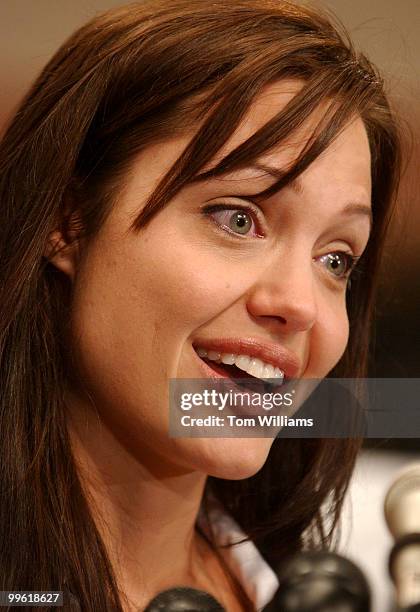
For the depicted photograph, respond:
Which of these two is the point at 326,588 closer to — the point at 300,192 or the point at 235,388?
the point at 235,388

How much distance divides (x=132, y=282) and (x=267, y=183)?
126mm

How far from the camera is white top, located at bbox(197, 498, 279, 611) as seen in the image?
930 millimetres

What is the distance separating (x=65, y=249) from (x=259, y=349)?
170 mm

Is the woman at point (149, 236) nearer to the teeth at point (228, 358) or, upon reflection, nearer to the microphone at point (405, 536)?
the teeth at point (228, 358)

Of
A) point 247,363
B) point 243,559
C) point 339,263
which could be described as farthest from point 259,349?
point 243,559

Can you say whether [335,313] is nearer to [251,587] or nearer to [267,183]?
[267,183]

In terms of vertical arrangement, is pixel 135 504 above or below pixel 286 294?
below

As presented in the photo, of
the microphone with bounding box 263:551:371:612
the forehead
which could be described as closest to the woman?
the forehead

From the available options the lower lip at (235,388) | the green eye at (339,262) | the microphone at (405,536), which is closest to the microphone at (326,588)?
the microphone at (405,536)

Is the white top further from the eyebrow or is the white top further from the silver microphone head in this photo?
the eyebrow

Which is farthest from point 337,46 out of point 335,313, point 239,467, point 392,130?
point 239,467

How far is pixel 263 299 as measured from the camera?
2.60ft

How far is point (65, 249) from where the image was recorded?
81cm

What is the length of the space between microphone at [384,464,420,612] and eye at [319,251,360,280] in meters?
0.18
